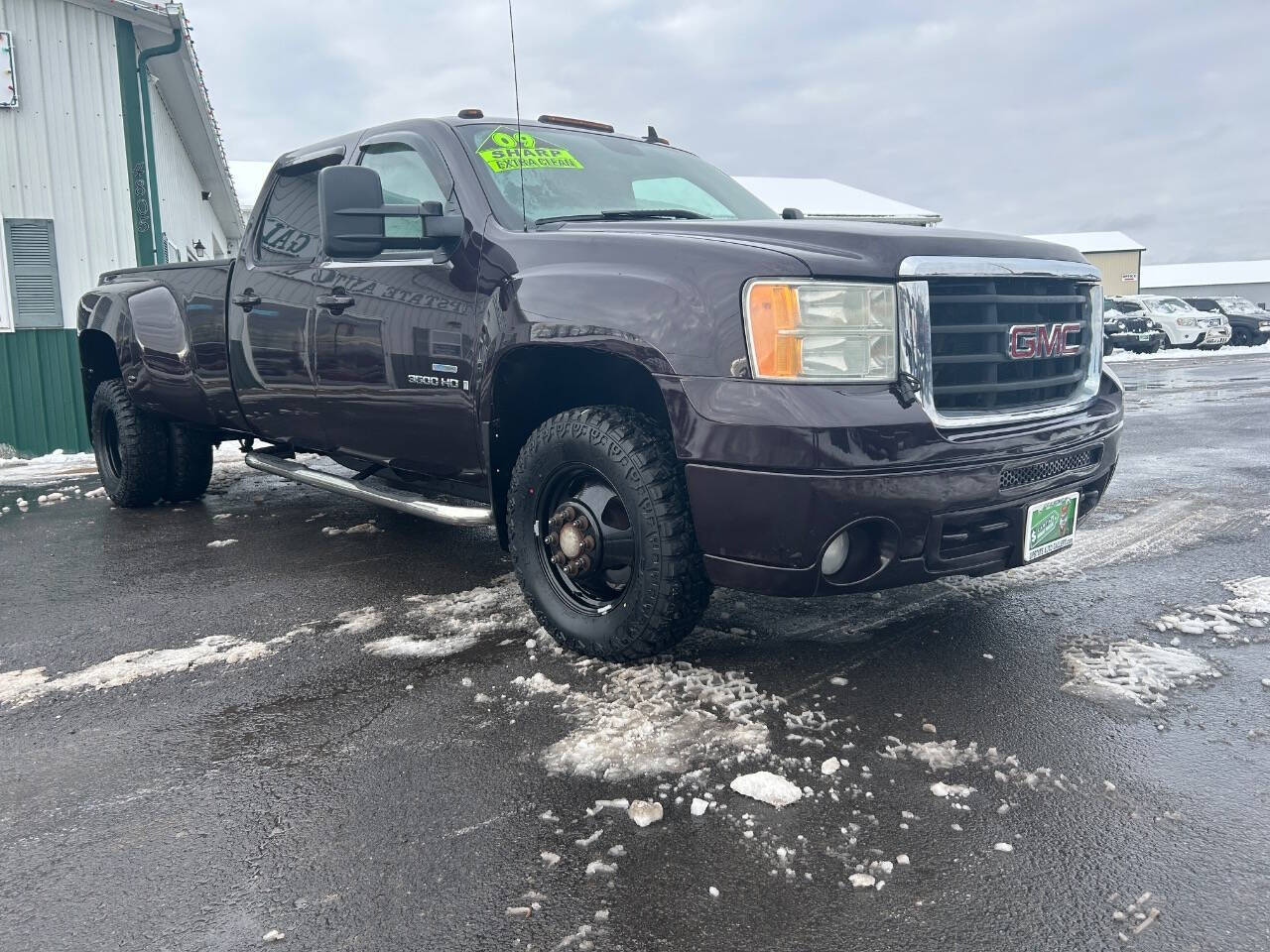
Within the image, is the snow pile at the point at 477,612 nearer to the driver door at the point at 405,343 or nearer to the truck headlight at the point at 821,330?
the driver door at the point at 405,343

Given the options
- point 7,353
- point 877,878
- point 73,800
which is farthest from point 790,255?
point 7,353

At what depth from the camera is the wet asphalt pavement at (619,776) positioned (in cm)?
196

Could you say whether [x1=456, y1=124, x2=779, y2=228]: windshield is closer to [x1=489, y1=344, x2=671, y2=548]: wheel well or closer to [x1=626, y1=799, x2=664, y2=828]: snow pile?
[x1=489, y1=344, x2=671, y2=548]: wheel well

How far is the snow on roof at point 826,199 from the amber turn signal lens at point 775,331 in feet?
99.2

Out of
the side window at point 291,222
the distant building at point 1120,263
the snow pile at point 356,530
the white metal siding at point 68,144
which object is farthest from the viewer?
the distant building at point 1120,263

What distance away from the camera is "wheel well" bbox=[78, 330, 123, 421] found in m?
6.43

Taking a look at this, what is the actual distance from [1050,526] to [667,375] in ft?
4.25

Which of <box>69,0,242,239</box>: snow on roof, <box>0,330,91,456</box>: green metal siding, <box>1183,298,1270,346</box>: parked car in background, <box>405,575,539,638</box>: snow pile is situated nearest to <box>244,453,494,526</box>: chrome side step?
<box>405,575,539,638</box>: snow pile

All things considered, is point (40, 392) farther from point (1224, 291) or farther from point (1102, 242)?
point (1224, 291)

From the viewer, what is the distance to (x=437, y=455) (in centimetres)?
394

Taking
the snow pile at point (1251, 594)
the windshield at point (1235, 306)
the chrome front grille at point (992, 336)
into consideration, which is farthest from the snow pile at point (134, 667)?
the windshield at point (1235, 306)

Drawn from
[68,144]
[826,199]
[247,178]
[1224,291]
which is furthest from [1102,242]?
[68,144]

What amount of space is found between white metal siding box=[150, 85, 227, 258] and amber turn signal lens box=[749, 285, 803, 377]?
8.97 meters

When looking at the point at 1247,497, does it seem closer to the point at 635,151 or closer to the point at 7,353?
the point at 635,151
